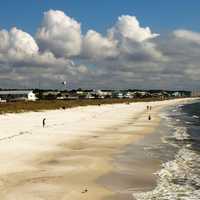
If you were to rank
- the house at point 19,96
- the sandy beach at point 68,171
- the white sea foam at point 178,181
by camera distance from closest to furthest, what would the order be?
the white sea foam at point 178,181 < the sandy beach at point 68,171 < the house at point 19,96

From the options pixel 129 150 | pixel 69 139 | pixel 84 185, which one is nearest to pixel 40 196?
pixel 84 185

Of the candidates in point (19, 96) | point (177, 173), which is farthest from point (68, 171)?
point (19, 96)

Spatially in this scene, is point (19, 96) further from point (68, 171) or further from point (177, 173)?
point (177, 173)

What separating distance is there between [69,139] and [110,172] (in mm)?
14516

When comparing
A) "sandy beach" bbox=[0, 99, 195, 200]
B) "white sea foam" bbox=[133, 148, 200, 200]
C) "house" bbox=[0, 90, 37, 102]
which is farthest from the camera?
"house" bbox=[0, 90, 37, 102]

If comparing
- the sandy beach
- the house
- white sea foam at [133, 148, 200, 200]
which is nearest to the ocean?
white sea foam at [133, 148, 200, 200]

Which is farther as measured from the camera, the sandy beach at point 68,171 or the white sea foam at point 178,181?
the sandy beach at point 68,171

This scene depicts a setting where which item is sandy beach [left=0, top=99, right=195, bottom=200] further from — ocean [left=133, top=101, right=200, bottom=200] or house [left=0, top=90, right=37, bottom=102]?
house [left=0, top=90, right=37, bottom=102]

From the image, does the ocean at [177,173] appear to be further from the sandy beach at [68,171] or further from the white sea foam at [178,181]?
the sandy beach at [68,171]

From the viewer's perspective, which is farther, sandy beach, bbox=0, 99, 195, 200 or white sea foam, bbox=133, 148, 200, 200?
sandy beach, bbox=0, 99, 195, 200

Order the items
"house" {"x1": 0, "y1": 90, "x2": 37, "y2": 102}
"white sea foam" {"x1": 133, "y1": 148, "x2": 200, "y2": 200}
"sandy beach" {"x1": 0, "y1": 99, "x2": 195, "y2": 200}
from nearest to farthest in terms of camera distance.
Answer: "white sea foam" {"x1": 133, "y1": 148, "x2": 200, "y2": 200} → "sandy beach" {"x1": 0, "y1": 99, "x2": 195, "y2": 200} → "house" {"x1": 0, "y1": 90, "x2": 37, "y2": 102}

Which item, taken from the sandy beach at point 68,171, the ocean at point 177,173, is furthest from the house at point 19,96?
the ocean at point 177,173

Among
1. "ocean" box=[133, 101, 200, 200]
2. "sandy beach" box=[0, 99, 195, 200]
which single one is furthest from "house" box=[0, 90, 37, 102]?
"ocean" box=[133, 101, 200, 200]

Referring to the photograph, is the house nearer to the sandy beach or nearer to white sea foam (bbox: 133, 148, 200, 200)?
the sandy beach
